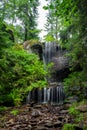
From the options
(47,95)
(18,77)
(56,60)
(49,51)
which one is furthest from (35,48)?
(47,95)

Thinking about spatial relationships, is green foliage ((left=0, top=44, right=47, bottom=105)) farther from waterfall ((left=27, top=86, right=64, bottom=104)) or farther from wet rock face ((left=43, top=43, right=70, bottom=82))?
wet rock face ((left=43, top=43, right=70, bottom=82))

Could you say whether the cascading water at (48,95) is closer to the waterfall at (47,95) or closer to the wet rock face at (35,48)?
the waterfall at (47,95)

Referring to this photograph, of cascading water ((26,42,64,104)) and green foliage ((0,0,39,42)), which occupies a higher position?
green foliage ((0,0,39,42))

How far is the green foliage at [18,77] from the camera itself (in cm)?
1362

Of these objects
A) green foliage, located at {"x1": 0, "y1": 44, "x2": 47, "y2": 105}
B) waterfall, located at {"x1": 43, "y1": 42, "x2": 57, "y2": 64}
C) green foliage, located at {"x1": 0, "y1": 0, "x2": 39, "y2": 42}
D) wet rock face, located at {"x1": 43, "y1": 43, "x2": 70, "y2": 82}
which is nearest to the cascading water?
green foliage, located at {"x1": 0, "y1": 44, "x2": 47, "y2": 105}

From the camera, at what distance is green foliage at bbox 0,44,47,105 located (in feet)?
44.7

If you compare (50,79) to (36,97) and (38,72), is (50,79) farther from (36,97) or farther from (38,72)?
(36,97)

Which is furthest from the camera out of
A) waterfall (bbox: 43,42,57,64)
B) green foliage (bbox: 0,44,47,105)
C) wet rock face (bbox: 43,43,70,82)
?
waterfall (bbox: 43,42,57,64)

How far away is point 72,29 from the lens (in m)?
8.00

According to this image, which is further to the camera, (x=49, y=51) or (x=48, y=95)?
(x=49, y=51)

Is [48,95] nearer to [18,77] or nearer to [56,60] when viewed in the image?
[18,77]

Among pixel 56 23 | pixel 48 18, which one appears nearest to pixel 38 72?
pixel 56 23

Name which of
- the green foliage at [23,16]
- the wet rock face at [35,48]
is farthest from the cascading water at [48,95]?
the green foliage at [23,16]

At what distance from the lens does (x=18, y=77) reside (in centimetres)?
1814
